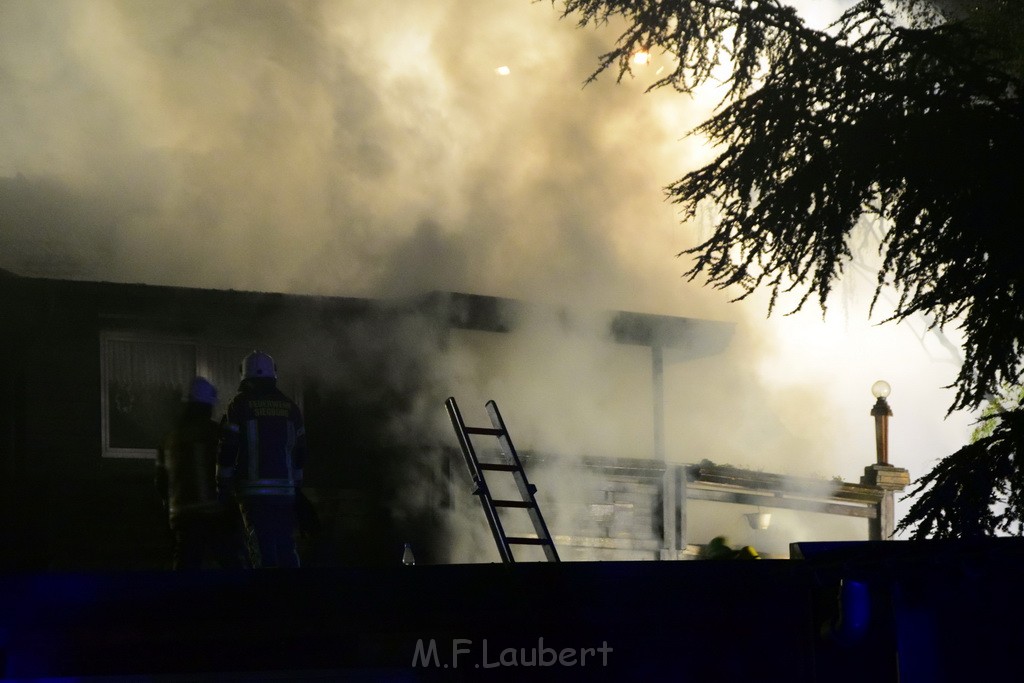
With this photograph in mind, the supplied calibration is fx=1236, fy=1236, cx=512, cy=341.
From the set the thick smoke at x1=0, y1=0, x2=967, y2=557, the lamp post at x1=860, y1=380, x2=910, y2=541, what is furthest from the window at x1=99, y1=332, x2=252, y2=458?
the lamp post at x1=860, y1=380, x2=910, y2=541

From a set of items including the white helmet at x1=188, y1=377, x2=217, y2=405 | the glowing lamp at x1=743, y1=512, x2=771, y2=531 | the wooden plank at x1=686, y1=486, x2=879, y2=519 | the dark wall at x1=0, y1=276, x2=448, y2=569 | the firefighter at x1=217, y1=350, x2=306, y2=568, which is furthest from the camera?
the glowing lamp at x1=743, y1=512, x2=771, y2=531

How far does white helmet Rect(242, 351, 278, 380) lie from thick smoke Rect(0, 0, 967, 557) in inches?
157

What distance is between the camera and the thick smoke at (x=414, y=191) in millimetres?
13055

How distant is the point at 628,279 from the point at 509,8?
4.19 meters

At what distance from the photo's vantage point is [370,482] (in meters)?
10.5

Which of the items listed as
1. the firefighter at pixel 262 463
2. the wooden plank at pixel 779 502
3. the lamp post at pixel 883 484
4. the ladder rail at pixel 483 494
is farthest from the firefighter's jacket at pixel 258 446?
the lamp post at pixel 883 484

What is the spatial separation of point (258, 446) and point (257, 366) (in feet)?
1.45

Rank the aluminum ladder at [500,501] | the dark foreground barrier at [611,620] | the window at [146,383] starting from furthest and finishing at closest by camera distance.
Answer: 1. the window at [146,383]
2. the aluminum ladder at [500,501]
3. the dark foreground barrier at [611,620]

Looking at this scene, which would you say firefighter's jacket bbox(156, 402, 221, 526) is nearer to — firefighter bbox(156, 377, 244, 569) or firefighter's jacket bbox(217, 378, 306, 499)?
firefighter bbox(156, 377, 244, 569)

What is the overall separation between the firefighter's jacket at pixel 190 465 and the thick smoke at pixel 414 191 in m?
3.81

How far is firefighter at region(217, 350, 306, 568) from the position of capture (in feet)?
21.8

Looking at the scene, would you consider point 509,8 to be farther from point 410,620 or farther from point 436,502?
point 410,620

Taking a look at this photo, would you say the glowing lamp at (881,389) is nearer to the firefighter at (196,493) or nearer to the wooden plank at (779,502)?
the wooden plank at (779,502)

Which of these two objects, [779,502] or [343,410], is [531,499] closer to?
[343,410]
